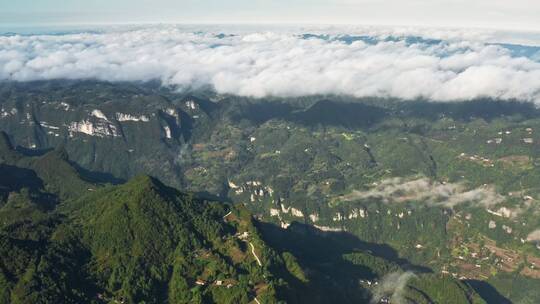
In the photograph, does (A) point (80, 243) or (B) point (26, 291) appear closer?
(B) point (26, 291)

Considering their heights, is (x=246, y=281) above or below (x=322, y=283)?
above

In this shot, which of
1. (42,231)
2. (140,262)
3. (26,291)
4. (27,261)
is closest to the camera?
(26,291)

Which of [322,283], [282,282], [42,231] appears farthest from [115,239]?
[322,283]

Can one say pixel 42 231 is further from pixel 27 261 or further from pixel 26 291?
pixel 26 291

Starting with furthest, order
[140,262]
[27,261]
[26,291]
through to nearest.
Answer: [140,262] < [27,261] < [26,291]

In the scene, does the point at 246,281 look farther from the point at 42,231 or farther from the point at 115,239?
the point at 42,231

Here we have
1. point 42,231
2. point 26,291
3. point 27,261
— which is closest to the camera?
point 26,291

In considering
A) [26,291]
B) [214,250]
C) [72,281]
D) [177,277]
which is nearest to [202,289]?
[177,277]

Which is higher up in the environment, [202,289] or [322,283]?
[202,289]

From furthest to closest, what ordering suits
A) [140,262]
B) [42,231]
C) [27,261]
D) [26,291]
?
[42,231] < [140,262] < [27,261] < [26,291]
